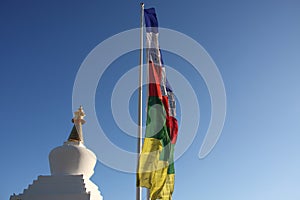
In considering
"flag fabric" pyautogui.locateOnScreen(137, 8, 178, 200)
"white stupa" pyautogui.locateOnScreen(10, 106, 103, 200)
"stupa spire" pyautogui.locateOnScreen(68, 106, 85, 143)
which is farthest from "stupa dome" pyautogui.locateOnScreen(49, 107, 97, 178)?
"flag fabric" pyautogui.locateOnScreen(137, 8, 178, 200)

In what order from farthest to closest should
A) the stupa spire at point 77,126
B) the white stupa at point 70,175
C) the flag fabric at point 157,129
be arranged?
the stupa spire at point 77,126 → the white stupa at point 70,175 → the flag fabric at point 157,129

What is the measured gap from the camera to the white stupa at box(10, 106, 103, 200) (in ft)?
49.6

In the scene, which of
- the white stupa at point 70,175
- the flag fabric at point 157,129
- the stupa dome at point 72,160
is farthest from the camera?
the stupa dome at point 72,160

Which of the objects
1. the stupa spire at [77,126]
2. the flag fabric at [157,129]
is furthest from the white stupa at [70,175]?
the flag fabric at [157,129]

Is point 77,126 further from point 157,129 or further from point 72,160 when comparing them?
point 157,129

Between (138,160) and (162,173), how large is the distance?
124cm

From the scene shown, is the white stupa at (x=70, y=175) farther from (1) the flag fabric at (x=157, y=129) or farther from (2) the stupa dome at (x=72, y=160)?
(1) the flag fabric at (x=157, y=129)

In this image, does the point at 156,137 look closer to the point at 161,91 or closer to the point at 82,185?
the point at 161,91

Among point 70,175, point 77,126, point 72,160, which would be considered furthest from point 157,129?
point 77,126

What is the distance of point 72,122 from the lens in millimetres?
19094

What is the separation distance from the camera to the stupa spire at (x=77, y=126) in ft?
60.2

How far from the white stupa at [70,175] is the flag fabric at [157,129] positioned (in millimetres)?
4022

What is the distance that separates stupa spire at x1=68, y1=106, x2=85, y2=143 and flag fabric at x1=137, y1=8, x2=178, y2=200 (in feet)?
19.3

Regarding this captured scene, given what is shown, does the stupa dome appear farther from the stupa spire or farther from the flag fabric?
the flag fabric
